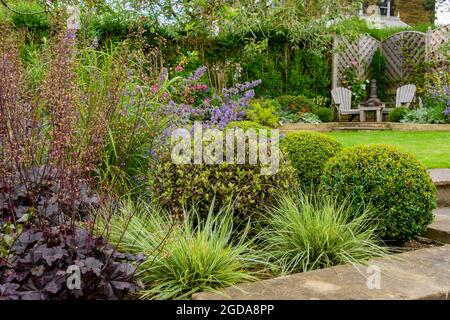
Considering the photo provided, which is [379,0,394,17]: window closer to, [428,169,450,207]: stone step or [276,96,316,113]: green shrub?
[276,96,316,113]: green shrub

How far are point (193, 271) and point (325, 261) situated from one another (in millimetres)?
783

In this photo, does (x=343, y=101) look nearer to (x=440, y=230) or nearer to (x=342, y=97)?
(x=342, y=97)

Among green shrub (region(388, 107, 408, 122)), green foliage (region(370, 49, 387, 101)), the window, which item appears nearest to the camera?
green shrub (region(388, 107, 408, 122))

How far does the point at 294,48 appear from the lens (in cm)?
1162

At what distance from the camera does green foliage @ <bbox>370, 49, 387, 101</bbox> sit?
13391 mm

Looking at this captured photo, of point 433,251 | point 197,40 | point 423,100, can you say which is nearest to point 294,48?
point 197,40

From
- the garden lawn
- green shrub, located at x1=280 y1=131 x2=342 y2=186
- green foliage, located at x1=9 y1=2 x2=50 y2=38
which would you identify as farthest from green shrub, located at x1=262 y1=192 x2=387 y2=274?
green foliage, located at x1=9 y1=2 x2=50 y2=38

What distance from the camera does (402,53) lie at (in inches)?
516

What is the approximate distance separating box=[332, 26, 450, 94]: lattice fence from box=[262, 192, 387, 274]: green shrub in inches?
375

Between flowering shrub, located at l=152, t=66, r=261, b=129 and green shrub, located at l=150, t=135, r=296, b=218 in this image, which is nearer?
green shrub, located at l=150, t=135, r=296, b=218

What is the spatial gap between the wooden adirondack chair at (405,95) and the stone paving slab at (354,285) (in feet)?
33.8

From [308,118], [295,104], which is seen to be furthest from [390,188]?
[295,104]
